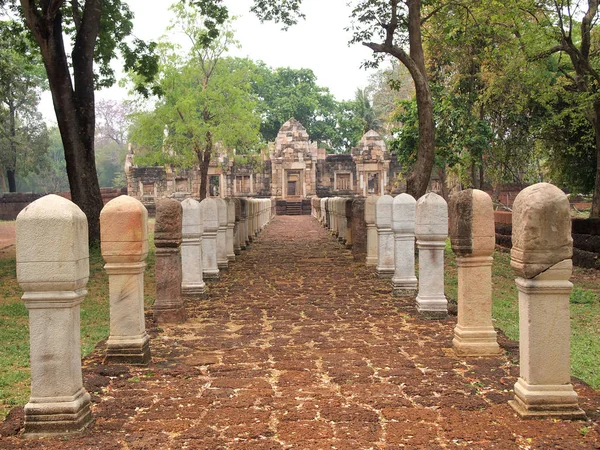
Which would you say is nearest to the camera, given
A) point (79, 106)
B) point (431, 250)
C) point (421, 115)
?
point (431, 250)

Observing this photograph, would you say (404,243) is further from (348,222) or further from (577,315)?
(348,222)

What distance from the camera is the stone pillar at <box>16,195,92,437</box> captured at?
12.3ft

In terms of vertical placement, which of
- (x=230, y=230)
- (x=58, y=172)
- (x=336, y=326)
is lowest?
(x=336, y=326)

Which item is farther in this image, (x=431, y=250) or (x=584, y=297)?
(x=584, y=297)

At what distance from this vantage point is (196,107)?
2806cm

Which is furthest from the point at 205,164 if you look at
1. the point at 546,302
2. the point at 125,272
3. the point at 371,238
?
the point at 546,302

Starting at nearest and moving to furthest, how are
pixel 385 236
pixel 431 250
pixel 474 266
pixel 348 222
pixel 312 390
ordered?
pixel 312 390 < pixel 474 266 < pixel 431 250 < pixel 385 236 < pixel 348 222

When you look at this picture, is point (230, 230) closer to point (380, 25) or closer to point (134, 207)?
point (380, 25)

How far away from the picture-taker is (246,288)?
9.68 meters

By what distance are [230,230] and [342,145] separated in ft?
150

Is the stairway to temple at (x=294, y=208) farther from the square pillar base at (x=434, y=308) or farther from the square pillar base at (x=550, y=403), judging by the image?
the square pillar base at (x=550, y=403)

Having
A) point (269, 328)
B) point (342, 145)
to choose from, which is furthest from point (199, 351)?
point (342, 145)

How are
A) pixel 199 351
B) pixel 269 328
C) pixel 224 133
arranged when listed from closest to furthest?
pixel 199 351, pixel 269 328, pixel 224 133

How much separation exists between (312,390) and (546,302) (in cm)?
181
